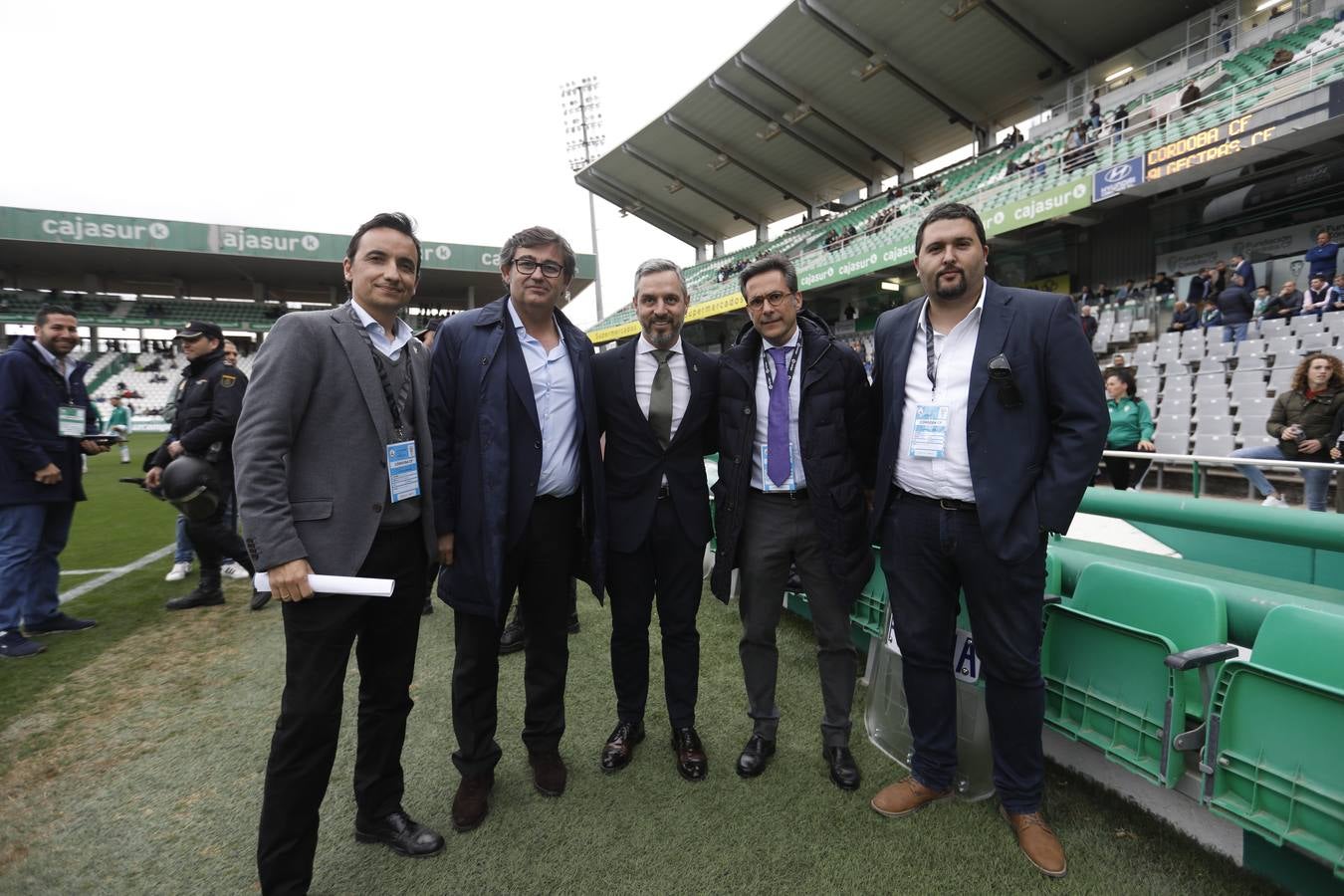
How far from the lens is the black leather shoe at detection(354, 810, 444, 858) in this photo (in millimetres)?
1865

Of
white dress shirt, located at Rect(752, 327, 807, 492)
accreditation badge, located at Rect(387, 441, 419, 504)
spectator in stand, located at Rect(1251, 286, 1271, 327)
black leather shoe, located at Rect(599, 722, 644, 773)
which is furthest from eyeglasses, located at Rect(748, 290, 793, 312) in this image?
spectator in stand, located at Rect(1251, 286, 1271, 327)

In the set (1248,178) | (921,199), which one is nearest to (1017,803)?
(1248,178)

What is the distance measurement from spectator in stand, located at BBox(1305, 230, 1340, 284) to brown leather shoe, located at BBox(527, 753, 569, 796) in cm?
1200

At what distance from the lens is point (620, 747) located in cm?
231

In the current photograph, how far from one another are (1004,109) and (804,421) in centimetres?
2239

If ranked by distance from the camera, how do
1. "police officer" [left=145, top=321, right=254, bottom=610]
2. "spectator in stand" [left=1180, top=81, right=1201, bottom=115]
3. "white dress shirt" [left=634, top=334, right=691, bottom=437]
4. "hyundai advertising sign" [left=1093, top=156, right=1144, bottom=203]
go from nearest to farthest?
"white dress shirt" [left=634, top=334, right=691, bottom=437]
"police officer" [left=145, top=321, right=254, bottom=610]
"hyundai advertising sign" [left=1093, top=156, right=1144, bottom=203]
"spectator in stand" [left=1180, top=81, right=1201, bottom=115]

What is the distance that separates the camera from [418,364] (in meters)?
1.94

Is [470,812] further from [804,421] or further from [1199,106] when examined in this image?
[1199,106]

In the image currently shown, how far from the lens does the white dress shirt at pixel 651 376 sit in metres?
2.28

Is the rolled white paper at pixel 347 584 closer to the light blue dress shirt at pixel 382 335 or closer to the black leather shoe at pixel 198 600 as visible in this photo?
the light blue dress shirt at pixel 382 335

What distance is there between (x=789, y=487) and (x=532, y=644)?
114 cm

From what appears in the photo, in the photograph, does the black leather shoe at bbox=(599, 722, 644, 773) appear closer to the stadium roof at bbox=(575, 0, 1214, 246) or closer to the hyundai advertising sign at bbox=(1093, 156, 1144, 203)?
the hyundai advertising sign at bbox=(1093, 156, 1144, 203)

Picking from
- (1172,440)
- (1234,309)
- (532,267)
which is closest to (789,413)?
(532,267)

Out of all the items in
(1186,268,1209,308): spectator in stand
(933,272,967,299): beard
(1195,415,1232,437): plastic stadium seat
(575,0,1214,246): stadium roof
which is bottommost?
(1195,415,1232,437): plastic stadium seat
